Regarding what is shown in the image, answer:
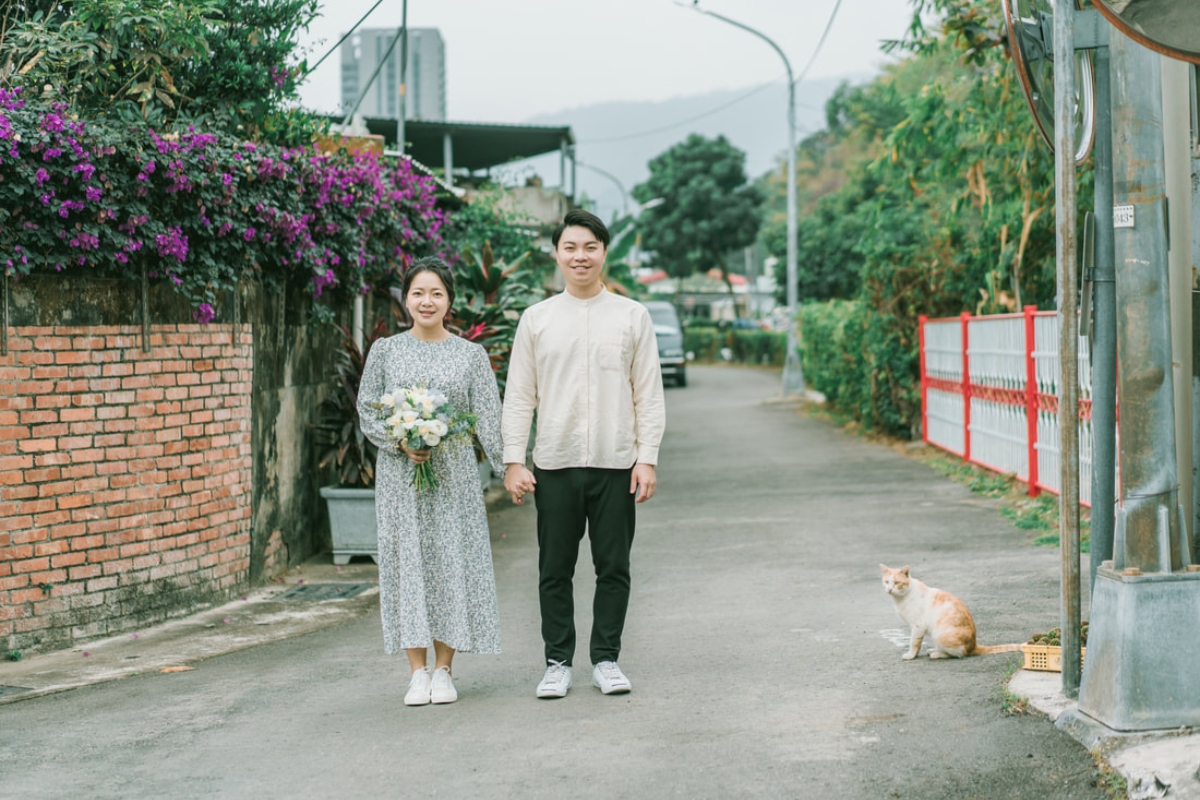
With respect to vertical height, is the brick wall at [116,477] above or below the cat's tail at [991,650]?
above

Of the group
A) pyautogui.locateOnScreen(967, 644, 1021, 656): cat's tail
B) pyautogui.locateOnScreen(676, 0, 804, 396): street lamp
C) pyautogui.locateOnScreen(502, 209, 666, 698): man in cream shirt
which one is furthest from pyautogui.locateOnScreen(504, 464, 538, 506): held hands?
pyautogui.locateOnScreen(676, 0, 804, 396): street lamp

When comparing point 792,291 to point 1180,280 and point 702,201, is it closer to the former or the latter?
point 1180,280

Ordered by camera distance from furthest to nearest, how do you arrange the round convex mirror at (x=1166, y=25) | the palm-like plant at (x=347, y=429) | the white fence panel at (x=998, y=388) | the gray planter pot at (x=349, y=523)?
1. the white fence panel at (x=998, y=388)
2. the palm-like plant at (x=347, y=429)
3. the gray planter pot at (x=349, y=523)
4. the round convex mirror at (x=1166, y=25)

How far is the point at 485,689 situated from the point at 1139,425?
2952 millimetres

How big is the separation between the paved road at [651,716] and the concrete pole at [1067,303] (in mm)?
601

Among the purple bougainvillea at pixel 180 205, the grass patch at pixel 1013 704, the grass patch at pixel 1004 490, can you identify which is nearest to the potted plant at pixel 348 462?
the purple bougainvillea at pixel 180 205

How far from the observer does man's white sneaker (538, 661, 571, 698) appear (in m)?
5.48

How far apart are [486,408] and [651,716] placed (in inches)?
59.3

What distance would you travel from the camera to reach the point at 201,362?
25.7ft

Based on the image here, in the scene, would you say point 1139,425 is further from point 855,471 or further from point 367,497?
point 855,471

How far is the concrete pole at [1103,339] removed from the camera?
486cm

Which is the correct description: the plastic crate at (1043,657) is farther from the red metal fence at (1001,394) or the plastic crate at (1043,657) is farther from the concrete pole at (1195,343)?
the red metal fence at (1001,394)

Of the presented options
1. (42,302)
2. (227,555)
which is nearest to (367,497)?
(227,555)

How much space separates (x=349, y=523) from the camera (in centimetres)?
936
